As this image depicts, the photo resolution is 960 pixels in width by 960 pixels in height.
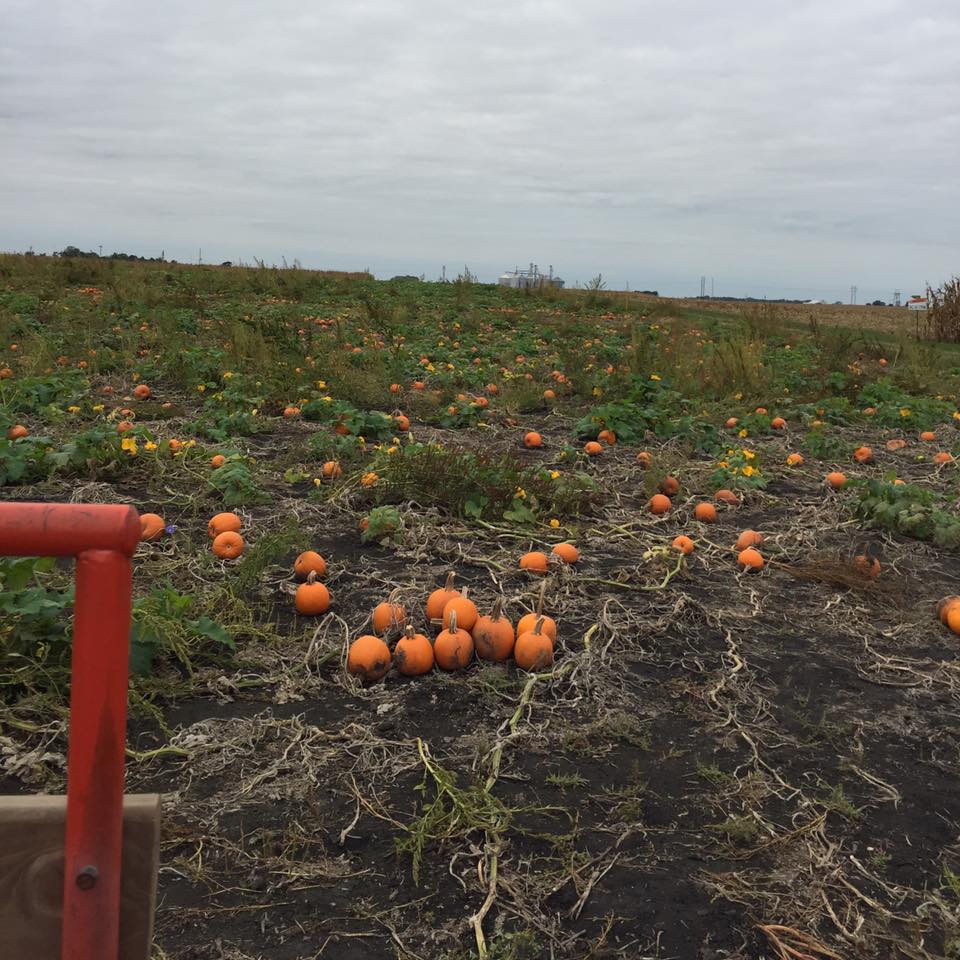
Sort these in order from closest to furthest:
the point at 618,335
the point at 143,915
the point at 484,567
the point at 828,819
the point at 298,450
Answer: the point at 143,915 → the point at 828,819 → the point at 484,567 → the point at 298,450 → the point at 618,335

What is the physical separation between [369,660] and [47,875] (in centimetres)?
235

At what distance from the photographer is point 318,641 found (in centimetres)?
388

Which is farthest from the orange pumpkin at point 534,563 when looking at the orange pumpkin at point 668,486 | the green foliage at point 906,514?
the green foliage at point 906,514

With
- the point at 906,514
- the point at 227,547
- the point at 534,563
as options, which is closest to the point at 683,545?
the point at 534,563

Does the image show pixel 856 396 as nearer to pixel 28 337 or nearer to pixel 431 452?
pixel 431 452

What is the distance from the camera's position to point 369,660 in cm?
361

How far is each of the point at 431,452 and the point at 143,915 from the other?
4517 millimetres

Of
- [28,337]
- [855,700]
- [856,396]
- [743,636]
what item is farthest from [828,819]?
[28,337]

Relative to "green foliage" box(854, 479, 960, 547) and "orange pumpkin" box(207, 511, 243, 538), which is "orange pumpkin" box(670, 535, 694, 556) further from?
"orange pumpkin" box(207, 511, 243, 538)

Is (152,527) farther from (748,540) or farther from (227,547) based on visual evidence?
(748,540)

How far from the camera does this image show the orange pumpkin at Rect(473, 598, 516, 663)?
12.3 feet

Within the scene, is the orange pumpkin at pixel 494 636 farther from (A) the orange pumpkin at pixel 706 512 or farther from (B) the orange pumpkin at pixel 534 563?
(A) the orange pumpkin at pixel 706 512

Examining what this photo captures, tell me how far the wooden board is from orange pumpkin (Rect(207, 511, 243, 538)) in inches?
147

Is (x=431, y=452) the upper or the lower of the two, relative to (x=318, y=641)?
upper
